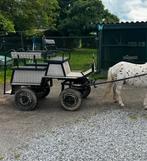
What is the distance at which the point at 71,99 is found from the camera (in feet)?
31.6

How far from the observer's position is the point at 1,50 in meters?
20.6

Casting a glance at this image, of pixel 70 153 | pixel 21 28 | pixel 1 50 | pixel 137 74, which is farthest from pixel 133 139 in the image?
pixel 21 28

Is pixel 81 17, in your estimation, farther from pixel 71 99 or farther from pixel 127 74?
pixel 71 99

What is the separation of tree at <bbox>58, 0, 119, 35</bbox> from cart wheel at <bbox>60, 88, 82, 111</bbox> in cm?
2533

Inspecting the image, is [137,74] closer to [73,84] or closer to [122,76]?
[122,76]

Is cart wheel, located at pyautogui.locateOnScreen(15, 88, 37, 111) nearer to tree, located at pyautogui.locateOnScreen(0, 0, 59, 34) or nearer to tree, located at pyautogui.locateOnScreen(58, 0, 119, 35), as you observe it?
tree, located at pyautogui.locateOnScreen(0, 0, 59, 34)

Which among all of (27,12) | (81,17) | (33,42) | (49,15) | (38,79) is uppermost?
(81,17)

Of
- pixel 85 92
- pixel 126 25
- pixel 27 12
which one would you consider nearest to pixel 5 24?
pixel 27 12

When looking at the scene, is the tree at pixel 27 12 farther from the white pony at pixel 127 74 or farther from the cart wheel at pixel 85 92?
the white pony at pixel 127 74

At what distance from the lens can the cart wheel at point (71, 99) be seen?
31.4 feet

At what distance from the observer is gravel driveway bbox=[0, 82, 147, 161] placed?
624 cm

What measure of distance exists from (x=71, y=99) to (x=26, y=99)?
3.62 feet

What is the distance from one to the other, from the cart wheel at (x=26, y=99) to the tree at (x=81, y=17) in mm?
25360

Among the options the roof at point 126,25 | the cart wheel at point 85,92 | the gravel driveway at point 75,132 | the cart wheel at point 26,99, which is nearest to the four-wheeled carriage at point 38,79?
the cart wheel at point 26,99
